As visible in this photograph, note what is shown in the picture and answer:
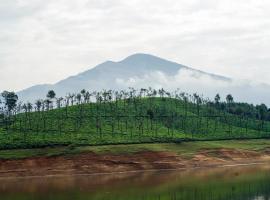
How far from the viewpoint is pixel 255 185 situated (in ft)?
262

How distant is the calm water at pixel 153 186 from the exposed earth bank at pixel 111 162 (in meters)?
5.91

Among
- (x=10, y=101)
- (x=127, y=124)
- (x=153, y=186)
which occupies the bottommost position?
(x=153, y=186)

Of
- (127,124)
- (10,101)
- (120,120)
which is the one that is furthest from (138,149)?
(10,101)

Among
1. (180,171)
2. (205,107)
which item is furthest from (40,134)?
(205,107)

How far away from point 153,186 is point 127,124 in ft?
221

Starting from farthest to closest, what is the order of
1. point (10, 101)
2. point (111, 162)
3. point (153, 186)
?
point (10, 101) < point (111, 162) < point (153, 186)

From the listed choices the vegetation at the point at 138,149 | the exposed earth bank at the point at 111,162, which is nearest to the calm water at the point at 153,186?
the exposed earth bank at the point at 111,162

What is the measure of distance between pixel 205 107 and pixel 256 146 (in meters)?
59.9

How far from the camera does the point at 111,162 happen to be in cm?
11419

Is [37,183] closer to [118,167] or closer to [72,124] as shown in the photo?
[118,167]

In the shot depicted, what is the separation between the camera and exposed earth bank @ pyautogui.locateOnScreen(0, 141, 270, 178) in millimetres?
109500

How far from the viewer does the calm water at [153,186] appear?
7169 centimetres

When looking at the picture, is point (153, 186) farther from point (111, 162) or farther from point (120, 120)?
point (120, 120)

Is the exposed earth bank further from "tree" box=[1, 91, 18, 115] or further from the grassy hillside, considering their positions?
"tree" box=[1, 91, 18, 115]
